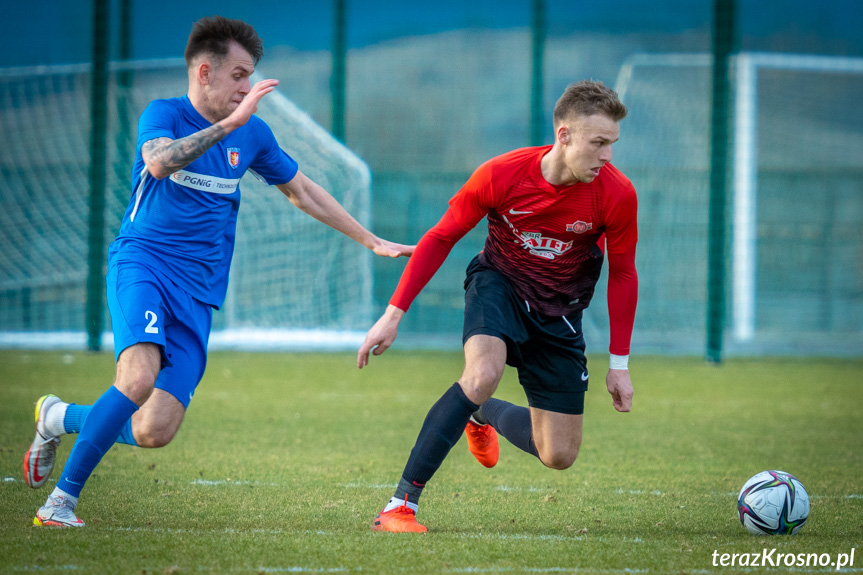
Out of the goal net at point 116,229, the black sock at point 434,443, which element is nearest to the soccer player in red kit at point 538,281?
the black sock at point 434,443

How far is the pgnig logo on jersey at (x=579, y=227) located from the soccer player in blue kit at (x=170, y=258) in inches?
55.5

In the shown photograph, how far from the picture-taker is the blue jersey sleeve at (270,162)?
416 cm

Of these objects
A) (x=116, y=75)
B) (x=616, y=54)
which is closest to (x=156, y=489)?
(x=116, y=75)

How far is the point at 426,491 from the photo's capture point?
14.8ft

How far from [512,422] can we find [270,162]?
171 centimetres

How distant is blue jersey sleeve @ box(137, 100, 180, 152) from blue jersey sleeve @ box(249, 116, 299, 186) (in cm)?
42

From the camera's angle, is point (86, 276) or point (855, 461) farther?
point (86, 276)

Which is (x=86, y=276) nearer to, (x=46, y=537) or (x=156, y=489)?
(x=156, y=489)

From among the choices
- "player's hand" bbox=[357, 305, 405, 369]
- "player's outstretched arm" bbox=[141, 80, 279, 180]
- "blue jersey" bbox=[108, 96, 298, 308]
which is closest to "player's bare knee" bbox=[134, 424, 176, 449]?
"blue jersey" bbox=[108, 96, 298, 308]

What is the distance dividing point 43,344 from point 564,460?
10049 millimetres

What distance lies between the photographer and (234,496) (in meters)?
4.21

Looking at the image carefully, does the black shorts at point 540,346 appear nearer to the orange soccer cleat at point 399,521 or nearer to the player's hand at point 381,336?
the player's hand at point 381,336

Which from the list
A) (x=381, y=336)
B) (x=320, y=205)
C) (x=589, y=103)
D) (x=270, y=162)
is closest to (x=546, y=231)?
(x=589, y=103)

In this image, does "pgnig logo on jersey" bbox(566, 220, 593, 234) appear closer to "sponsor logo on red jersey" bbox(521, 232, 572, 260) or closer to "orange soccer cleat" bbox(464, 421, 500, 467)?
"sponsor logo on red jersey" bbox(521, 232, 572, 260)
